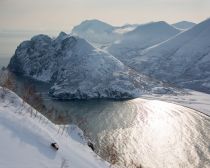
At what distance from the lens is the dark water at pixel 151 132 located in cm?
7950

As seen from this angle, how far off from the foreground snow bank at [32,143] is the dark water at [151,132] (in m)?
34.7

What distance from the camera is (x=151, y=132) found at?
104m

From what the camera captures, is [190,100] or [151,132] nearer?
[151,132]

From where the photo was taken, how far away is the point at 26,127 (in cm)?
1407

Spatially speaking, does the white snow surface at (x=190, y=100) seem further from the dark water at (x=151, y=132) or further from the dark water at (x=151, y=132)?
the dark water at (x=151, y=132)

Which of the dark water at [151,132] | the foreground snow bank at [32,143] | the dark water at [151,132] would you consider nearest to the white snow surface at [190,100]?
the dark water at [151,132]

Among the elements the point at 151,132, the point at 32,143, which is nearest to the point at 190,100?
the point at 151,132

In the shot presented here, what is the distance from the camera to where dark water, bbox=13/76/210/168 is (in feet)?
261

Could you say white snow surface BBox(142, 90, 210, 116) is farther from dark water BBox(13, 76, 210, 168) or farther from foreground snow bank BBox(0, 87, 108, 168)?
foreground snow bank BBox(0, 87, 108, 168)

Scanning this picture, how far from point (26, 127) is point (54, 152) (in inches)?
62.9

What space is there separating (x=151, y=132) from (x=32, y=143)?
93.3m

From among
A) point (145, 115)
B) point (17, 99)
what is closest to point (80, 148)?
point (17, 99)

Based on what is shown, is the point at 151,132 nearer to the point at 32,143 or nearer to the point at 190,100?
the point at 190,100

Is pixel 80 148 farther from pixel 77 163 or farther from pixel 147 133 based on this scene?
pixel 147 133
